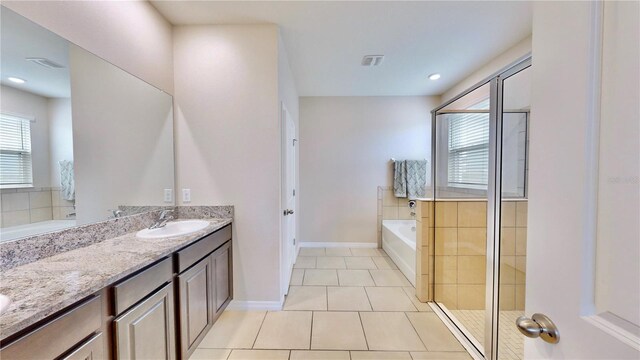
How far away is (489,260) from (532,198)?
1367 millimetres

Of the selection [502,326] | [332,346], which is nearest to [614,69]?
[502,326]

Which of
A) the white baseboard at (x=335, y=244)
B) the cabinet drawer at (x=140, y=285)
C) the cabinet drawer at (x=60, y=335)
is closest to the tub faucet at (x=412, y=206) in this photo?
the white baseboard at (x=335, y=244)

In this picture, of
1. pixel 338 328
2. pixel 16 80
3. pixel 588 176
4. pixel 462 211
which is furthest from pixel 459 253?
pixel 16 80

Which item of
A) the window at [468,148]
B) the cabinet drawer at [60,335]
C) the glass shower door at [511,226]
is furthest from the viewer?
the window at [468,148]

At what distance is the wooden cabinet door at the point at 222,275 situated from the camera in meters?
1.95

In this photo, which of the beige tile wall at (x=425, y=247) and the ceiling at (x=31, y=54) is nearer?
the ceiling at (x=31, y=54)

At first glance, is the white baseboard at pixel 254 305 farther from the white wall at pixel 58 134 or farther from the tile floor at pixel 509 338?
the tile floor at pixel 509 338

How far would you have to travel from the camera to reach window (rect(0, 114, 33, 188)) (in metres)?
1.10

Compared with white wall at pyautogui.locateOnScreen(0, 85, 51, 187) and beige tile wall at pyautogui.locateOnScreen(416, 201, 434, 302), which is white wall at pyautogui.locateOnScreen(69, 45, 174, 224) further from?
beige tile wall at pyautogui.locateOnScreen(416, 201, 434, 302)

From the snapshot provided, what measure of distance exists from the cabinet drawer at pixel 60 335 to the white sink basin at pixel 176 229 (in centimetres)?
80

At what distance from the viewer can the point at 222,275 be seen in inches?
81.4

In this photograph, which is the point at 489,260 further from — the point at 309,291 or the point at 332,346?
the point at 309,291

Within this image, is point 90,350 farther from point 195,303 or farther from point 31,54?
point 31,54

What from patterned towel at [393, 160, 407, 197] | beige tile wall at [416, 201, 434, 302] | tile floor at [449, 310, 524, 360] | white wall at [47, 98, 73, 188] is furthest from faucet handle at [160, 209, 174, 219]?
patterned towel at [393, 160, 407, 197]
